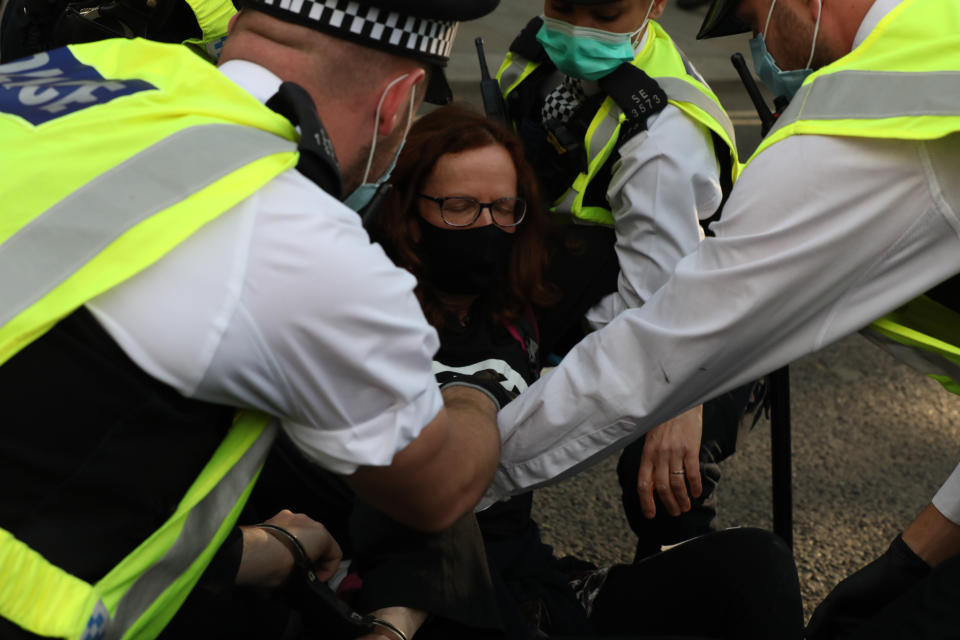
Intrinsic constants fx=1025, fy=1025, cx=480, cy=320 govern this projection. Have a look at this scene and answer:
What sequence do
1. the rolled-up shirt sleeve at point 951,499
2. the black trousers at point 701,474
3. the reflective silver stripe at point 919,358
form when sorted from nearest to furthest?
the reflective silver stripe at point 919,358
the rolled-up shirt sleeve at point 951,499
the black trousers at point 701,474

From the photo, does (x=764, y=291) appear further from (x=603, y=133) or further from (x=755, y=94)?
(x=603, y=133)

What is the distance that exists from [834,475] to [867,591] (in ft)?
5.37

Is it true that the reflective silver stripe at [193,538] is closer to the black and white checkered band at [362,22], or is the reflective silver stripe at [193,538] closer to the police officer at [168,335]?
the police officer at [168,335]

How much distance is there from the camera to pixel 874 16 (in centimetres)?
157

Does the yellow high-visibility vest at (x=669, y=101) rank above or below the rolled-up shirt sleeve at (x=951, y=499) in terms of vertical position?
above

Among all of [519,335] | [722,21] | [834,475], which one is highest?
[722,21]

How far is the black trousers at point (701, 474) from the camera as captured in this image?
2248 mm

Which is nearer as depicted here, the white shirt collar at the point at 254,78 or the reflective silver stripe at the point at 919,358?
the white shirt collar at the point at 254,78

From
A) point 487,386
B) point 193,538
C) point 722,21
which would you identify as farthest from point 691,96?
point 193,538

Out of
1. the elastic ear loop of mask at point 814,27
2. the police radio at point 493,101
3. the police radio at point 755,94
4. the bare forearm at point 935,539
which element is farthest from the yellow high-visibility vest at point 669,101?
the bare forearm at point 935,539

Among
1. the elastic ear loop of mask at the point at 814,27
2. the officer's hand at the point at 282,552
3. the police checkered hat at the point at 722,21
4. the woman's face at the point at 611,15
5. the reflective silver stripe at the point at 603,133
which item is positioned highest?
the elastic ear loop of mask at the point at 814,27

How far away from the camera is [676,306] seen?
1.61m

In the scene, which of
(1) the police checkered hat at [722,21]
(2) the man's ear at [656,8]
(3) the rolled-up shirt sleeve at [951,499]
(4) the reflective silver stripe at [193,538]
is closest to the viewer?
(4) the reflective silver stripe at [193,538]

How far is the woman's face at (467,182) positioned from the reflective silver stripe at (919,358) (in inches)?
30.5
